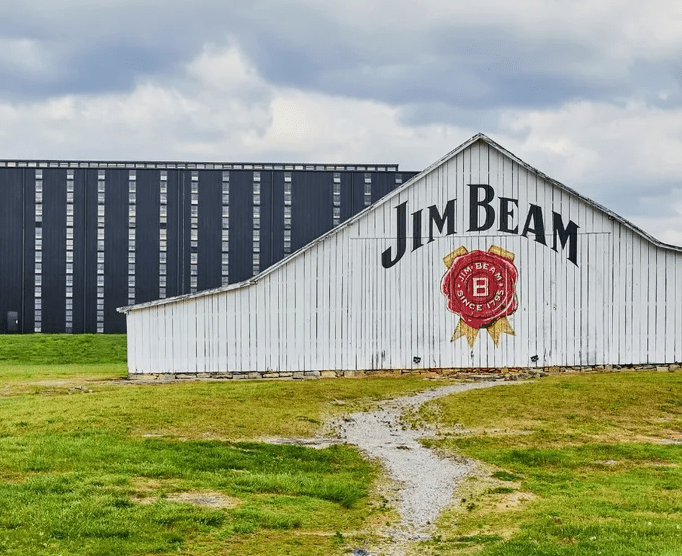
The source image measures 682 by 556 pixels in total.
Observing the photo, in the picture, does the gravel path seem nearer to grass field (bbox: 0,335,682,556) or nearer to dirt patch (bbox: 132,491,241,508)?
grass field (bbox: 0,335,682,556)

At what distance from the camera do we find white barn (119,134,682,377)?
116 ft

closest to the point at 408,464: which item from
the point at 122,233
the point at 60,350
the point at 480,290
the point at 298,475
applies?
the point at 298,475

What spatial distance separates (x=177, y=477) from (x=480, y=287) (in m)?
23.6

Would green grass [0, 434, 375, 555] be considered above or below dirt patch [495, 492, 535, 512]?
above

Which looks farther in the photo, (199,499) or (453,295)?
(453,295)

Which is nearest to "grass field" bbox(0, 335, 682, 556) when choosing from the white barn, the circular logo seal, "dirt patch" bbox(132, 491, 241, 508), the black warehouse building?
"dirt patch" bbox(132, 491, 241, 508)

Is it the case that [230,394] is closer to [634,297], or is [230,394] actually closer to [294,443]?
[294,443]

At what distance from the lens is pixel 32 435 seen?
61.7 feet

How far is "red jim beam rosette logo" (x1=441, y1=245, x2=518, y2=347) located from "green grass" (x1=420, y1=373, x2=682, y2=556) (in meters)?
5.24

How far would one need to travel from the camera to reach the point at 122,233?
101 meters

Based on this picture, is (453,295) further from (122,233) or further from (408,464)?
(122,233)

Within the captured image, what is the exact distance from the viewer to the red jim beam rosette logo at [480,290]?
36250mm

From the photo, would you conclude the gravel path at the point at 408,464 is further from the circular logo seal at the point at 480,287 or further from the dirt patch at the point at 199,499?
the circular logo seal at the point at 480,287

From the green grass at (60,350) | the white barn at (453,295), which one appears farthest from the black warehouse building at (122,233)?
the white barn at (453,295)
